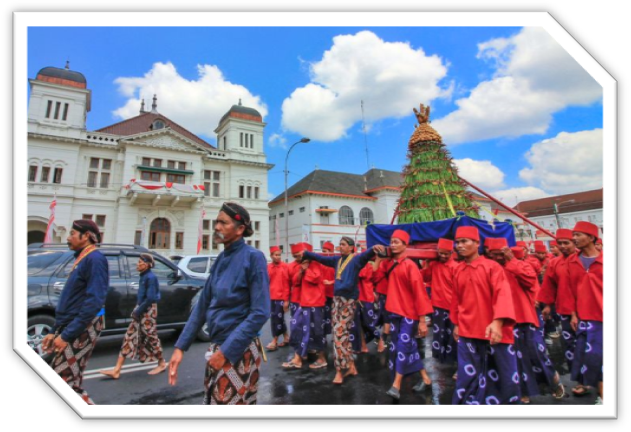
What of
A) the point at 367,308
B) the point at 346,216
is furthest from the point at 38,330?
the point at 346,216

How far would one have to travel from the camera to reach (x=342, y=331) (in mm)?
4543

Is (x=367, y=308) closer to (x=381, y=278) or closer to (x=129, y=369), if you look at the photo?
(x=381, y=278)

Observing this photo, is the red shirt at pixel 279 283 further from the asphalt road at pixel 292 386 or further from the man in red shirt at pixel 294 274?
the asphalt road at pixel 292 386

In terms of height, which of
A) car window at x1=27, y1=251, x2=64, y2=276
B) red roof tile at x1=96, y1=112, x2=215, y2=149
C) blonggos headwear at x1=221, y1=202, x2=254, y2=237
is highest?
red roof tile at x1=96, y1=112, x2=215, y2=149

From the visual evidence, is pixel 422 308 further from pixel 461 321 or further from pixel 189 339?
pixel 189 339

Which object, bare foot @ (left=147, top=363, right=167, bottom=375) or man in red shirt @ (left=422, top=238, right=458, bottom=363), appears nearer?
bare foot @ (left=147, top=363, right=167, bottom=375)

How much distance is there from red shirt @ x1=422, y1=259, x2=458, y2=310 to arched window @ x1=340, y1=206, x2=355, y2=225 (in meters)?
25.6

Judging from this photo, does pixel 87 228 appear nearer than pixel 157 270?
Yes

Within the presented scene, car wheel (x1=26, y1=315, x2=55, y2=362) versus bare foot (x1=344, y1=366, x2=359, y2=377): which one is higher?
car wheel (x1=26, y1=315, x2=55, y2=362)

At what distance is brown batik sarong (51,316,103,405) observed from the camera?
9.92 feet

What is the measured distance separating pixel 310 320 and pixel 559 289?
373 centimetres

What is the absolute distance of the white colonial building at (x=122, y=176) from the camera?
2264 cm

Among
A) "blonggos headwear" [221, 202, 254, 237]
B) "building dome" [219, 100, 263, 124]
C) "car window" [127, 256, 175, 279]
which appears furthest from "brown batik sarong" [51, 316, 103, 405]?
"building dome" [219, 100, 263, 124]

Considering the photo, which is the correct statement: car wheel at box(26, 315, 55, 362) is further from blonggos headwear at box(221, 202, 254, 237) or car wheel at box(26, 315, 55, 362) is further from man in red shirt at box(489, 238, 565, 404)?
man in red shirt at box(489, 238, 565, 404)
